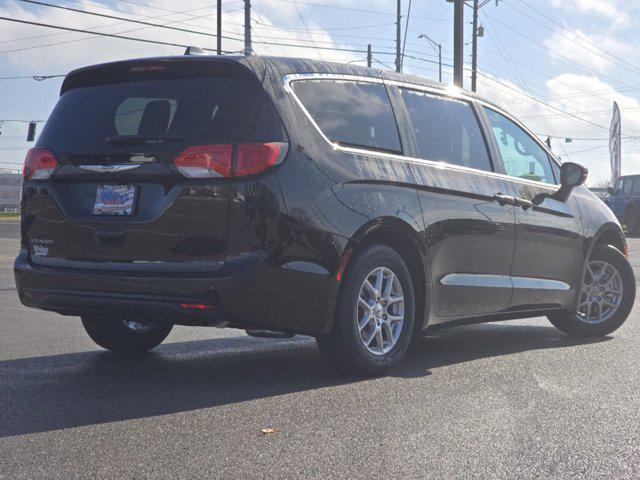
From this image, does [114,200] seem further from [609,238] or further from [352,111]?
[609,238]

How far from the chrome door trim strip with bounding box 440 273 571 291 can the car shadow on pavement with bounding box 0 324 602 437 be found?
0.44 metres

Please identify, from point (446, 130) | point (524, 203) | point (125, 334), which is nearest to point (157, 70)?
point (125, 334)

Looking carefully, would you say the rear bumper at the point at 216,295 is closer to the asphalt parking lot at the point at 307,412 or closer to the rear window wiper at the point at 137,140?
the asphalt parking lot at the point at 307,412

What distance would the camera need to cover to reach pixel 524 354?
687 centimetres

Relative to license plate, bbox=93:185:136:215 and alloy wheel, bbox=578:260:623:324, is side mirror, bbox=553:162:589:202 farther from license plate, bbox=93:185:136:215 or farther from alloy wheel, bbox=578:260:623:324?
license plate, bbox=93:185:136:215

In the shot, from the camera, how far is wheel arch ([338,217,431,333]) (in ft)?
18.2

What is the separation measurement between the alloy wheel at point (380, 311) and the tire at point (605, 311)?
229 centimetres

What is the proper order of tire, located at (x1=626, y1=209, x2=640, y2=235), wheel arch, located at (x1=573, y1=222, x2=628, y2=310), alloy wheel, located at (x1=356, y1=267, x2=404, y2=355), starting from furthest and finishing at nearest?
tire, located at (x1=626, y1=209, x2=640, y2=235) → wheel arch, located at (x1=573, y1=222, x2=628, y2=310) → alloy wheel, located at (x1=356, y1=267, x2=404, y2=355)

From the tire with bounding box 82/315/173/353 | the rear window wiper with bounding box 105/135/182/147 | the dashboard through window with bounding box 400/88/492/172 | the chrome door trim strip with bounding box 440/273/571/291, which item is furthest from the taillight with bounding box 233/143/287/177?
the tire with bounding box 82/315/173/353

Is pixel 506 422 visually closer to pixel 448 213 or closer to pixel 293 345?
pixel 448 213

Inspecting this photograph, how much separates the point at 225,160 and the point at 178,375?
1.38m

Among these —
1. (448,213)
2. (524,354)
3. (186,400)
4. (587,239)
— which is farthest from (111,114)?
(587,239)

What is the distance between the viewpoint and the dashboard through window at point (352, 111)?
18.4 feet

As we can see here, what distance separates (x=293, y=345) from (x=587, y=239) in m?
2.42
